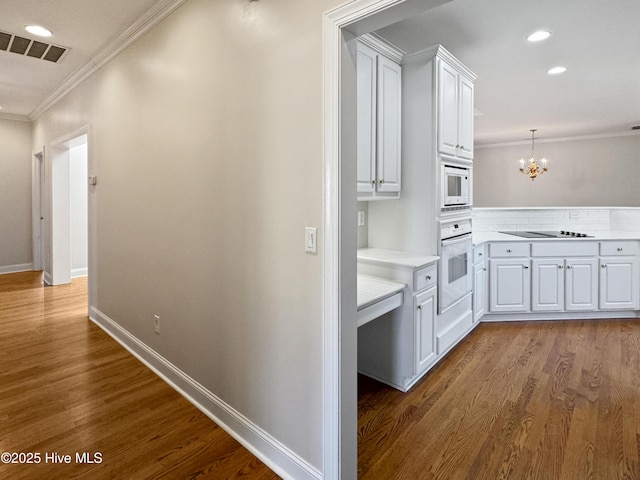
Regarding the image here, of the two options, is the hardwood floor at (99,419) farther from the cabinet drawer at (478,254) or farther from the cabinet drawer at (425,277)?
the cabinet drawer at (478,254)

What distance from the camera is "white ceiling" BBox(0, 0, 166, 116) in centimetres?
256

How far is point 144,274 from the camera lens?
9.49ft

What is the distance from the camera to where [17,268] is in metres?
6.21

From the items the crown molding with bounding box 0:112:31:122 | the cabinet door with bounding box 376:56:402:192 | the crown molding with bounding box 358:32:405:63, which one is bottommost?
the cabinet door with bounding box 376:56:402:192

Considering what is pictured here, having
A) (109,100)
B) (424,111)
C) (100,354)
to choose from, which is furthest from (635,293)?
(109,100)

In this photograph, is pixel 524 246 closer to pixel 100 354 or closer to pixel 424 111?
pixel 424 111

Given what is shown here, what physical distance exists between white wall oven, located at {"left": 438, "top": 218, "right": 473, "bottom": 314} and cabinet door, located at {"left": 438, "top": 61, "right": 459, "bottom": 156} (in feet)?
2.01

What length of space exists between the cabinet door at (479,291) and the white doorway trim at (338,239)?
7.97 feet

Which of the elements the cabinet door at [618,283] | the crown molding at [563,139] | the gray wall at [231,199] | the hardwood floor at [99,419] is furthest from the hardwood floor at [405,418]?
the crown molding at [563,139]

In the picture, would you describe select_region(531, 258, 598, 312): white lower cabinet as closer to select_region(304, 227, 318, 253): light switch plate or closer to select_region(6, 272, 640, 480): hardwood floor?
select_region(6, 272, 640, 480): hardwood floor

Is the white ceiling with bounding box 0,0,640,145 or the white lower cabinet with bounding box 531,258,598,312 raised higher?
the white ceiling with bounding box 0,0,640,145

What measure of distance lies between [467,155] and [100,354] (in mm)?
3564

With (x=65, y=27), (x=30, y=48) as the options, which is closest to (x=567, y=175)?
(x=65, y=27)

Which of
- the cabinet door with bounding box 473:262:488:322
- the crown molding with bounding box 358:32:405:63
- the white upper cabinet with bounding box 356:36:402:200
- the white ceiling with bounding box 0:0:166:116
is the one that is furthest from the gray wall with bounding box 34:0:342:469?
the cabinet door with bounding box 473:262:488:322
